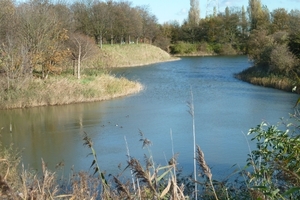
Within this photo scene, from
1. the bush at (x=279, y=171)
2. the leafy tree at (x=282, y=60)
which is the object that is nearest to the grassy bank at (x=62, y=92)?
the leafy tree at (x=282, y=60)

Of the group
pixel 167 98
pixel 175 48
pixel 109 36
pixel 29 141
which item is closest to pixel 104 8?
pixel 109 36

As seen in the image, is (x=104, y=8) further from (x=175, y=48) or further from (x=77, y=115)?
(x=77, y=115)

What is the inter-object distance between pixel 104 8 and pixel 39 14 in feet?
51.9

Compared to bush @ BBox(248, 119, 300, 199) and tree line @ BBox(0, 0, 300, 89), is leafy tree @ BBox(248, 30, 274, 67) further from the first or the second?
bush @ BBox(248, 119, 300, 199)

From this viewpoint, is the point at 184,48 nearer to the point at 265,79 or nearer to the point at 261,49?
the point at 261,49

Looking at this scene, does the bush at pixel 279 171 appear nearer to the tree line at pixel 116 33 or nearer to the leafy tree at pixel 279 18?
the tree line at pixel 116 33

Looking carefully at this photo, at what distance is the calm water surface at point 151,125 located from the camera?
7461mm

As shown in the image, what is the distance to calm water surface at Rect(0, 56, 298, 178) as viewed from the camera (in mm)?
7461

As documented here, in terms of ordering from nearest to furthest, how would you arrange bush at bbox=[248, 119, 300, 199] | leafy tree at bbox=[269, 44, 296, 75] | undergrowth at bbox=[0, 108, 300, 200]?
undergrowth at bbox=[0, 108, 300, 200]
bush at bbox=[248, 119, 300, 199]
leafy tree at bbox=[269, 44, 296, 75]

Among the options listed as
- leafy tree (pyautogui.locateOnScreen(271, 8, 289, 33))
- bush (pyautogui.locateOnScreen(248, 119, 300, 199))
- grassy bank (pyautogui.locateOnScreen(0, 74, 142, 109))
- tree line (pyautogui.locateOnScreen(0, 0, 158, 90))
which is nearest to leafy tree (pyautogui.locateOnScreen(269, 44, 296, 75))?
grassy bank (pyautogui.locateOnScreen(0, 74, 142, 109))

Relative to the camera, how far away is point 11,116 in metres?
12.0

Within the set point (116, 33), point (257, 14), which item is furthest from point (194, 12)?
point (116, 33)

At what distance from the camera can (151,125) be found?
10.2 meters

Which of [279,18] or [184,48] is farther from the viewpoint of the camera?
[184,48]
